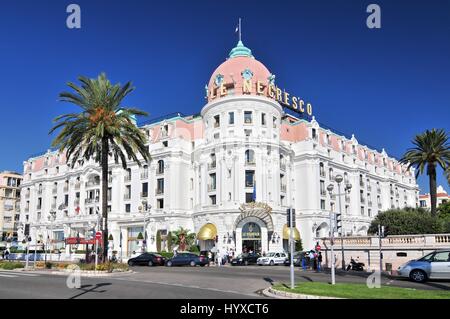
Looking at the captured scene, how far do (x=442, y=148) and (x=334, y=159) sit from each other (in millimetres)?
18297

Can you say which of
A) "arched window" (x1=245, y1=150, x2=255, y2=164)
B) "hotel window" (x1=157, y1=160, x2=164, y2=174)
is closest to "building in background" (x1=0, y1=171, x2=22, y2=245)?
"hotel window" (x1=157, y1=160, x2=164, y2=174)

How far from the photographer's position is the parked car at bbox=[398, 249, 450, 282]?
73.5ft

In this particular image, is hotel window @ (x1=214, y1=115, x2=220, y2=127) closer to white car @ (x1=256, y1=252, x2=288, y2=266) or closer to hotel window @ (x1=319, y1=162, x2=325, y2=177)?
hotel window @ (x1=319, y1=162, x2=325, y2=177)

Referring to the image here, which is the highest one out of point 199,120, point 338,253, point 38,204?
point 199,120

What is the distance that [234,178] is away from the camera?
55.9 meters

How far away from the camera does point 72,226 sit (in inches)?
2904

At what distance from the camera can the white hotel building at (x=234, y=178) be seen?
55969 mm

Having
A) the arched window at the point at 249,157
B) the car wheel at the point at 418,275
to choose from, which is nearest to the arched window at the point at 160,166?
the arched window at the point at 249,157

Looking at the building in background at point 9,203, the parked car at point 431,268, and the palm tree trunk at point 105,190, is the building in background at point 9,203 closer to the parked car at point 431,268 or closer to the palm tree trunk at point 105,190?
the palm tree trunk at point 105,190

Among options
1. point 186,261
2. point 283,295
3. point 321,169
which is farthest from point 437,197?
point 283,295
